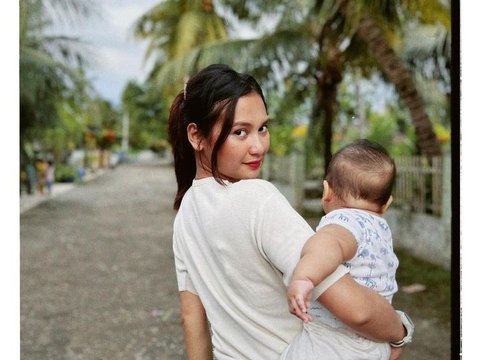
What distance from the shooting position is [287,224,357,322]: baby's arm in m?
0.73

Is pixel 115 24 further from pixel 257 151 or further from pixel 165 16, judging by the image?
pixel 165 16

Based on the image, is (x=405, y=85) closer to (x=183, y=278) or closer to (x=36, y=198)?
(x=183, y=278)

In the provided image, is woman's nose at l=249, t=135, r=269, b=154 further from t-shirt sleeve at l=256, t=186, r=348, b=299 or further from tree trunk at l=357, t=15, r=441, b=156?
tree trunk at l=357, t=15, r=441, b=156

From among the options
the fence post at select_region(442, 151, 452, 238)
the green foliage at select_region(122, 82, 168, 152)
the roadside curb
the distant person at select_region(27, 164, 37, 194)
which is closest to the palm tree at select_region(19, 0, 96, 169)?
the roadside curb

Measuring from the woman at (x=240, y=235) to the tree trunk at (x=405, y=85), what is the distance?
4.54 meters

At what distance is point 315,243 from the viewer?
0.78m

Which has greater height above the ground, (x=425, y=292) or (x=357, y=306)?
(x=357, y=306)

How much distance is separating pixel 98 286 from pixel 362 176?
4.26 metres

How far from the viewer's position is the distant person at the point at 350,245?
2.56 feet

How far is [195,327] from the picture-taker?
1.05 m

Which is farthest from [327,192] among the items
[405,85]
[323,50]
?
[323,50]

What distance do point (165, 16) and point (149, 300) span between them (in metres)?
6.58
